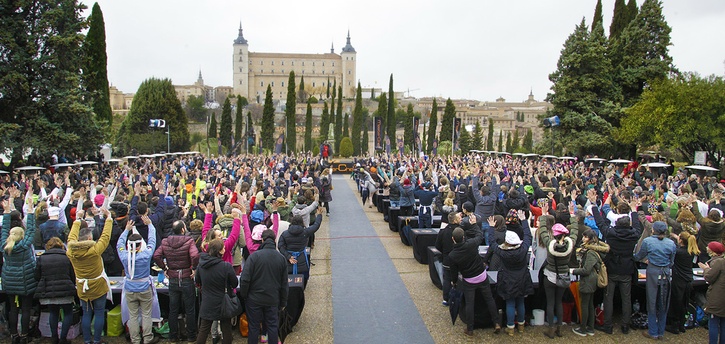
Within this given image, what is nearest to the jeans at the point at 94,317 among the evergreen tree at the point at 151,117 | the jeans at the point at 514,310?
the jeans at the point at 514,310

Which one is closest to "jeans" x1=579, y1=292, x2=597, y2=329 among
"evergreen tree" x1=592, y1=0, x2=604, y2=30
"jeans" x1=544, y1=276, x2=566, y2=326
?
"jeans" x1=544, y1=276, x2=566, y2=326

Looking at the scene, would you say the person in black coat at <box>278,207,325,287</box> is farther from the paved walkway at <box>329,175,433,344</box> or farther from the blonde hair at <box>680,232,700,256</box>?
the blonde hair at <box>680,232,700,256</box>

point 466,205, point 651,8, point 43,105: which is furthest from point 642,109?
point 43,105

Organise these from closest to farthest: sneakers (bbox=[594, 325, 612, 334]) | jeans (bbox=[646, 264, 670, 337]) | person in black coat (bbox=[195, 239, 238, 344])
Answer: person in black coat (bbox=[195, 239, 238, 344]) < jeans (bbox=[646, 264, 670, 337]) < sneakers (bbox=[594, 325, 612, 334])

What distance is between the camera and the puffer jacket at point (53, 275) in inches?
232

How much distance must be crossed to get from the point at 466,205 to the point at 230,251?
3.76m

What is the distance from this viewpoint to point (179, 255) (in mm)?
5941

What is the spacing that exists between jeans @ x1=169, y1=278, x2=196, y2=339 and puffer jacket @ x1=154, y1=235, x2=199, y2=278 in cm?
10

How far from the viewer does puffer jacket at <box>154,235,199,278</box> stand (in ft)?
19.5

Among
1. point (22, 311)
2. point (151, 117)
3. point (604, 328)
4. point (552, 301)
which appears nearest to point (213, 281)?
point (22, 311)

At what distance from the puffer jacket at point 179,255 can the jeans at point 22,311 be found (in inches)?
69.0

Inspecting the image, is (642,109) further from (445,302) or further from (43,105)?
(43,105)

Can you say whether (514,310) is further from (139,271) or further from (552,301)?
(139,271)

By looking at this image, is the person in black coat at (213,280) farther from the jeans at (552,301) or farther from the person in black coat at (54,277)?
the jeans at (552,301)
